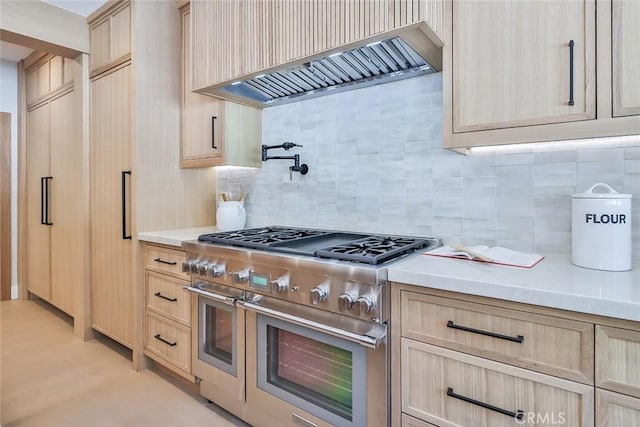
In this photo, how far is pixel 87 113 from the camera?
2.84 m

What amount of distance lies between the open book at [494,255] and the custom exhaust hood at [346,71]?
870mm

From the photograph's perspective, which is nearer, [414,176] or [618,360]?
[618,360]

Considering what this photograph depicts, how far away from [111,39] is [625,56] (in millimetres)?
3064

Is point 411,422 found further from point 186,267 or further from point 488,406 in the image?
point 186,267

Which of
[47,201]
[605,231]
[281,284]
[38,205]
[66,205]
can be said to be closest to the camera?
[605,231]

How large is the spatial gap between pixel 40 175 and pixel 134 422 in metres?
2.99

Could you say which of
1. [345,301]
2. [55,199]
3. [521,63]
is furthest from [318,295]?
[55,199]

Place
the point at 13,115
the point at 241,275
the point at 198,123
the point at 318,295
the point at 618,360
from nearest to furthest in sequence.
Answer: the point at 618,360 → the point at 318,295 → the point at 241,275 → the point at 198,123 → the point at 13,115

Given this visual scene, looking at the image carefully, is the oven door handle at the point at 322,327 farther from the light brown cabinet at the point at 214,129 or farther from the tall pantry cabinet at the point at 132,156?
the tall pantry cabinet at the point at 132,156

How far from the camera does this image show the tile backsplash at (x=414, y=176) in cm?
150

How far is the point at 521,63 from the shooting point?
131cm

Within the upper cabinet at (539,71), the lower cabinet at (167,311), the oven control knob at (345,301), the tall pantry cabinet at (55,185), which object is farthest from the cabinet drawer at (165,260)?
the upper cabinet at (539,71)

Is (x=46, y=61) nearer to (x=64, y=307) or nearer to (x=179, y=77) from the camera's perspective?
(x=179, y=77)

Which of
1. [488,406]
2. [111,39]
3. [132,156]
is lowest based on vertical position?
[488,406]
